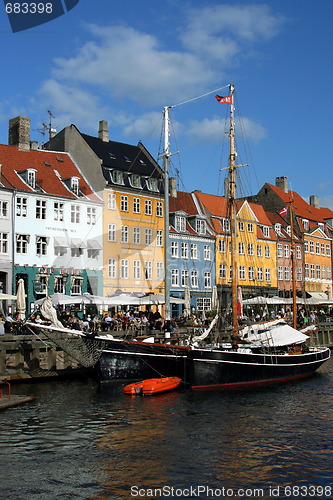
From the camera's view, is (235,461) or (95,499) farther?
(235,461)

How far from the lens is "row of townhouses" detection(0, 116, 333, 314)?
41906 mm

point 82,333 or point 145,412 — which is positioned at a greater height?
point 82,333

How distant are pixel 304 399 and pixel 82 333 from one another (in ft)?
33.7

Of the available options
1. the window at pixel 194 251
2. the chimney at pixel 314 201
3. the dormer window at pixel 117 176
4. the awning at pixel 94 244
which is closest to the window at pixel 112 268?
the awning at pixel 94 244

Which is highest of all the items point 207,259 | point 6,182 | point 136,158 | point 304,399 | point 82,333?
point 136,158

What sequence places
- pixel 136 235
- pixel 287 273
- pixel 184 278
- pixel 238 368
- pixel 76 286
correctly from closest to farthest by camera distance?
pixel 238 368 < pixel 76 286 < pixel 136 235 < pixel 184 278 < pixel 287 273

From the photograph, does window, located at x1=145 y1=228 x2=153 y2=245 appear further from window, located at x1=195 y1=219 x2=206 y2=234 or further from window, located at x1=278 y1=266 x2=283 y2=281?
window, located at x1=278 y1=266 x2=283 y2=281

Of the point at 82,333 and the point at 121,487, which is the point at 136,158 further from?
the point at 121,487

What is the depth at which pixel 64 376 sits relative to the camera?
29.4 m

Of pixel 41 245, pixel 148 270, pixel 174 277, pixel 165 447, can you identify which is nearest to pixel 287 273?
pixel 174 277

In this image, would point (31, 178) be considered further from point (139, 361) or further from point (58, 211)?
point (139, 361)

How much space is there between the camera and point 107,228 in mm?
47812

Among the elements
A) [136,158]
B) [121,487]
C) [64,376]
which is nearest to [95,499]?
[121,487]

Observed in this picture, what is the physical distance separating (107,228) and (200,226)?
13159mm
